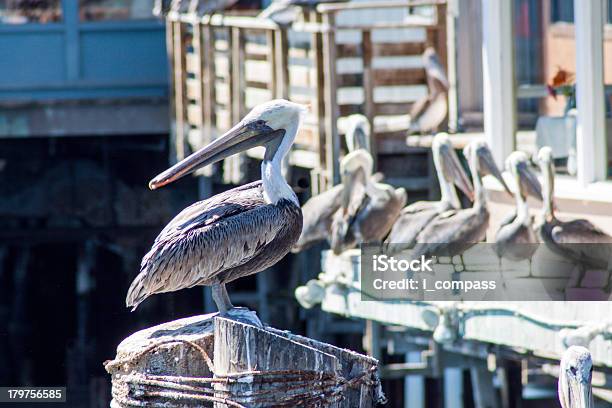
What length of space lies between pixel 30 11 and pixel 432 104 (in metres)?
7.90

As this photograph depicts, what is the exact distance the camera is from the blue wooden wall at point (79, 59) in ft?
69.3

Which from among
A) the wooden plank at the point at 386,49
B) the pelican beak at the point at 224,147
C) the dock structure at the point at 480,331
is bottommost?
the dock structure at the point at 480,331

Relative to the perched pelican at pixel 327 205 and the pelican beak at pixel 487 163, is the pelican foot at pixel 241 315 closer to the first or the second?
the pelican beak at pixel 487 163

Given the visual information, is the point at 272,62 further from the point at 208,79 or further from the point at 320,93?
the point at 208,79

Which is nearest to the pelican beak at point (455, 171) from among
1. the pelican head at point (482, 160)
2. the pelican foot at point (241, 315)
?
the pelican head at point (482, 160)

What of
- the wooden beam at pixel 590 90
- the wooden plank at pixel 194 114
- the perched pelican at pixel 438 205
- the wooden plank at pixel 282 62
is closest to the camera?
the wooden beam at pixel 590 90

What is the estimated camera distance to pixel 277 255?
6.97 meters

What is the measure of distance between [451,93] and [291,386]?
10241 mm

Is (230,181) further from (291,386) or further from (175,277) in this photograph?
(291,386)

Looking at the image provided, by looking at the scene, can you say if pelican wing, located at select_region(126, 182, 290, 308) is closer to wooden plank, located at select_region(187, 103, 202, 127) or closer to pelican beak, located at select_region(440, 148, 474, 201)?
pelican beak, located at select_region(440, 148, 474, 201)

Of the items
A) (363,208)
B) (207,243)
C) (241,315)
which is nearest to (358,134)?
(363,208)

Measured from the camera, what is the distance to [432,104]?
14883 mm

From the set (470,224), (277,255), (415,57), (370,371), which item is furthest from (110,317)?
(370,371)

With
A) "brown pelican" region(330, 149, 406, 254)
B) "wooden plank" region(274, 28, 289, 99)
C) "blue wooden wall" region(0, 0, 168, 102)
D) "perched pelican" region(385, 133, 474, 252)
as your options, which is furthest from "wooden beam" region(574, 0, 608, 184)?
"blue wooden wall" region(0, 0, 168, 102)
